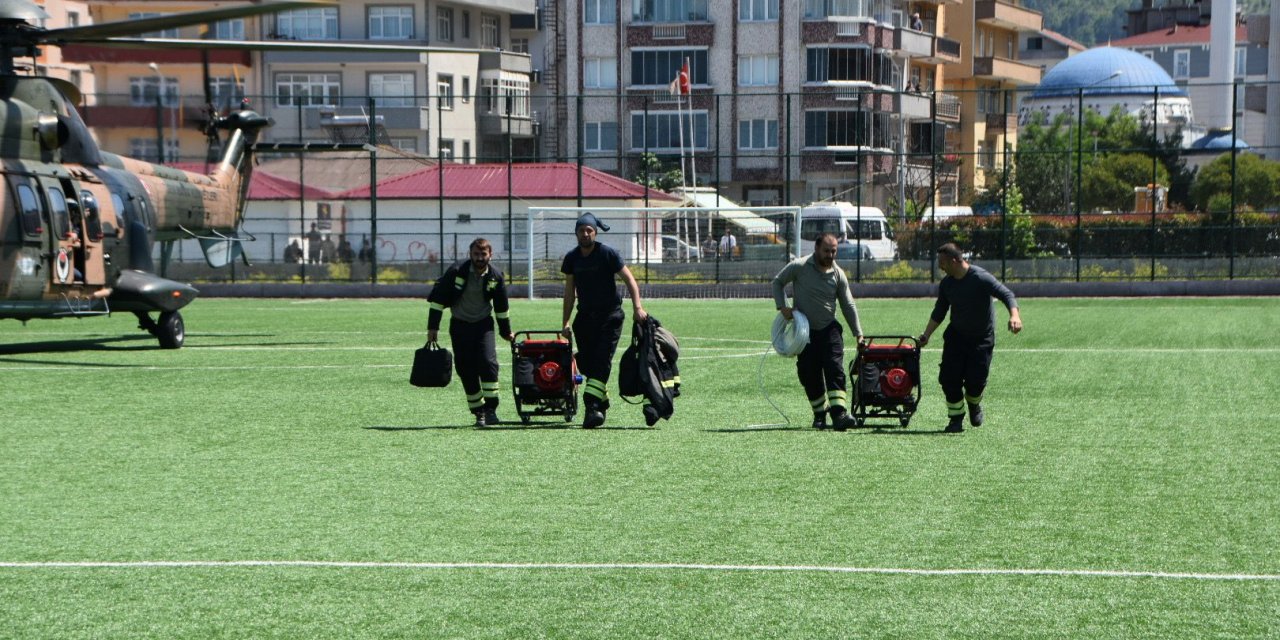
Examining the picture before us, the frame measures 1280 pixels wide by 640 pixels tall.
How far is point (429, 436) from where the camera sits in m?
14.6

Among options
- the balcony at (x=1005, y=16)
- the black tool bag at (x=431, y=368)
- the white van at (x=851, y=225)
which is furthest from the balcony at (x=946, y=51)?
the black tool bag at (x=431, y=368)

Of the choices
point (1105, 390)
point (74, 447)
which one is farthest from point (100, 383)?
point (1105, 390)

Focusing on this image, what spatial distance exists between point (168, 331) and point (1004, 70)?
296 feet

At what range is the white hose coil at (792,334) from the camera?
47.5ft

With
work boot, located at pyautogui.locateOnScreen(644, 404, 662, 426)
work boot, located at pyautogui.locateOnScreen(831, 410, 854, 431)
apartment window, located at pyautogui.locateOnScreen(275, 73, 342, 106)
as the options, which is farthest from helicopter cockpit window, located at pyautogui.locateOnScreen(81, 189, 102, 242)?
apartment window, located at pyautogui.locateOnScreen(275, 73, 342, 106)

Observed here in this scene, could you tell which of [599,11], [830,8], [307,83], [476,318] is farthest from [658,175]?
[476,318]

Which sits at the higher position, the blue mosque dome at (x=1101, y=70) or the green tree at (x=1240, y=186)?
the blue mosque dome at (x=1101, y=70)

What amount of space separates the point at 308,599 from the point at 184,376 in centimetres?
1339

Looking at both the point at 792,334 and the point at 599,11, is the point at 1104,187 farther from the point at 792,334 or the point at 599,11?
the point at 792,334

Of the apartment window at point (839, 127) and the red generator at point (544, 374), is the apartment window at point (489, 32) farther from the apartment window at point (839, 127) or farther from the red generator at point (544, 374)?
the red generator at point (544, 374)

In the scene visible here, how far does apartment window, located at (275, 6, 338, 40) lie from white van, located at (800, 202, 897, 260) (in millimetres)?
29361

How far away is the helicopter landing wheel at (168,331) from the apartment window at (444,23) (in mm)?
55794

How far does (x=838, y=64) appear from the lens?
76.9m

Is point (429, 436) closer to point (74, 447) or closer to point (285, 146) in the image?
point (74, 447)
